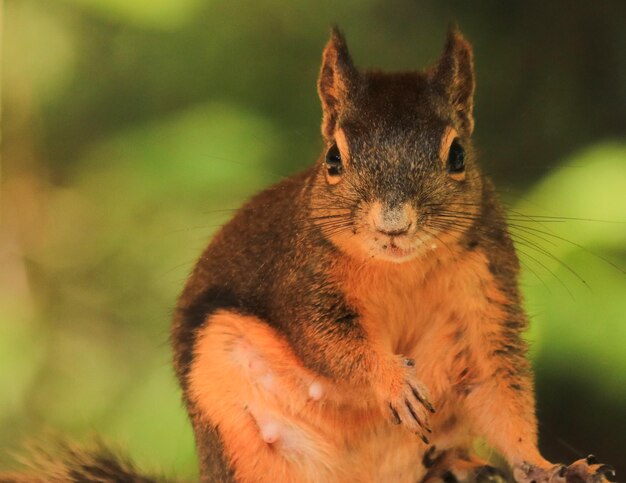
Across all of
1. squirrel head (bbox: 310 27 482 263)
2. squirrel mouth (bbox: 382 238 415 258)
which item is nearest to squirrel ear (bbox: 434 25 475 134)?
squirrel head (bbox: 310 27 482 263)

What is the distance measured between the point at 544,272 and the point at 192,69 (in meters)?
0.73

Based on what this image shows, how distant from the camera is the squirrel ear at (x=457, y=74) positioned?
1186 mm

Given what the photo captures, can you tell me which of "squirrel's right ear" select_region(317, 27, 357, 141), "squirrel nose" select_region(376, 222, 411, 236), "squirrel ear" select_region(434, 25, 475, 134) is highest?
"squirrel ear" select_region(434, 25, 475, 134)

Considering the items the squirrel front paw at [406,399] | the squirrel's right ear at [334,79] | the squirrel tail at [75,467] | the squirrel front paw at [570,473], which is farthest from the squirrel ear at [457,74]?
the squirrel tail at [75,467]

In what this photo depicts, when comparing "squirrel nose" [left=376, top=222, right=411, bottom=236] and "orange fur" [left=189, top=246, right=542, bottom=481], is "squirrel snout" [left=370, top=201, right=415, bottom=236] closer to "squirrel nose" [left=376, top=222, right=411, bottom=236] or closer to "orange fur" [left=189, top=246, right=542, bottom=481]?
"squirrel nose" [left=376, top=222, right=411, bottom=236]

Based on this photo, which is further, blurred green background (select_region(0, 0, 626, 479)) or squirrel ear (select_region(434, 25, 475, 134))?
blurred green background (select_region(0, 0, 626, 479))

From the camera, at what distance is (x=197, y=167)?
159cm

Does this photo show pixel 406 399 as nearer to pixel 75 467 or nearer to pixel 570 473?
pixel 570 473

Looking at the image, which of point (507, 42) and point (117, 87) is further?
point (117, 87)

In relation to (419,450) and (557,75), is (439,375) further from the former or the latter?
(557,75)

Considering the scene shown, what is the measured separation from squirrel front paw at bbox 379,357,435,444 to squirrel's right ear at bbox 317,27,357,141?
14.1 inches

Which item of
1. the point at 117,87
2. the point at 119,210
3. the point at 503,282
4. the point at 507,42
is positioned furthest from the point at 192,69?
the point at 503,282

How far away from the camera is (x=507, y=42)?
138 cm

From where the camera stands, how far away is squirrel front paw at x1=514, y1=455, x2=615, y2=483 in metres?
1.20
